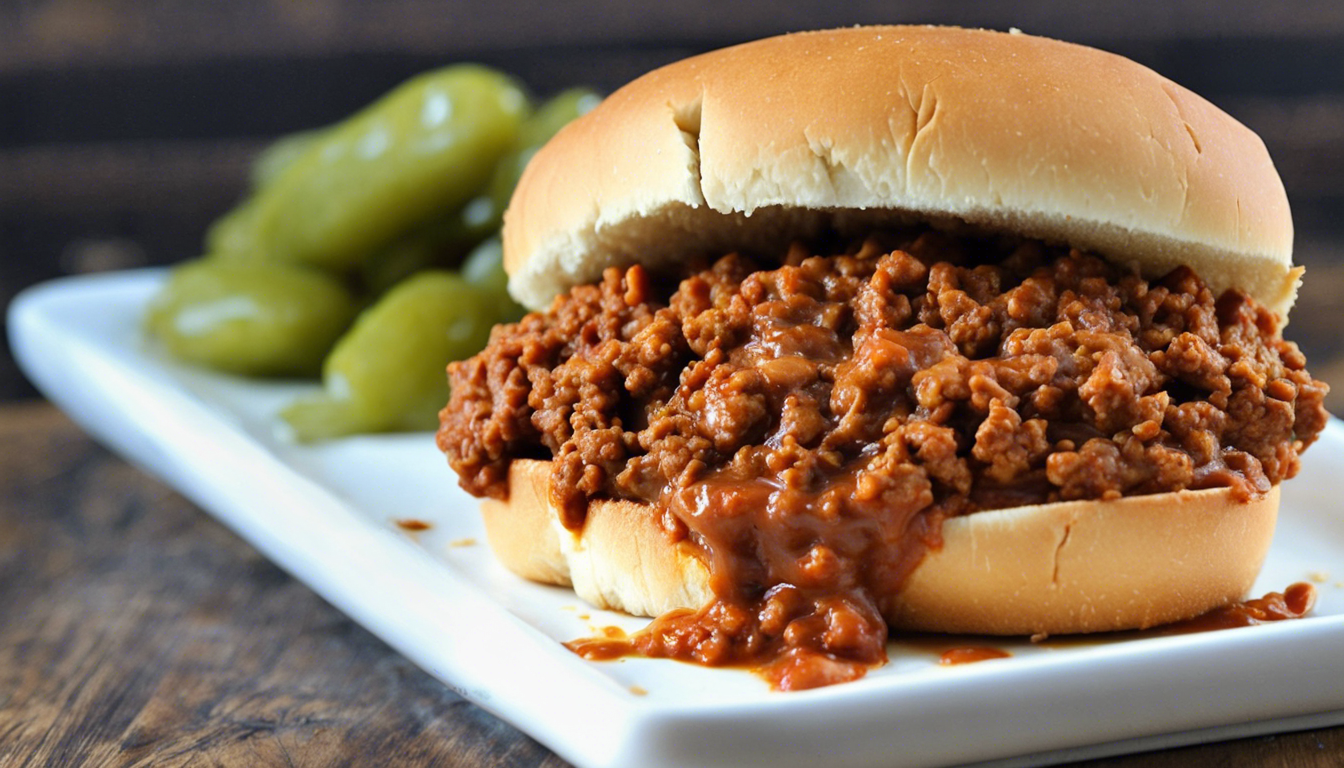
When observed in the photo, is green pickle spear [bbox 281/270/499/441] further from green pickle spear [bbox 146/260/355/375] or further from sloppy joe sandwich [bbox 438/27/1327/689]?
sloppy joe sandwich [bbox 438/27/1327/689]

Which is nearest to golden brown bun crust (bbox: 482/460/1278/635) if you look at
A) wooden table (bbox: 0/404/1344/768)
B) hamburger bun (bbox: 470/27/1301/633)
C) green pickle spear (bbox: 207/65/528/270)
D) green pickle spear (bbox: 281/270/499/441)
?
hamburger bun (bbox: 470/27/1301/633)

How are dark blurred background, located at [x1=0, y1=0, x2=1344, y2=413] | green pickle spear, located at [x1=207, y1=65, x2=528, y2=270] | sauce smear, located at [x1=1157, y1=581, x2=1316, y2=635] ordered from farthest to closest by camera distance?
dark blurred background, located at [x1=0, y1=0, x2=1344, y2=413]
green pickle spear, located at [x1=207, y1=65, x2=528, y2=270]
sauce smear, located at [x1=1157, y1=581, x2=1316, y2=635]

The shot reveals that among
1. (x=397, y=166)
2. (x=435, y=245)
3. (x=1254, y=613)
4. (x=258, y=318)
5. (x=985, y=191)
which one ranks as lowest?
(x=258, y=318)

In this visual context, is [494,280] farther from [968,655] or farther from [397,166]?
[968,655]

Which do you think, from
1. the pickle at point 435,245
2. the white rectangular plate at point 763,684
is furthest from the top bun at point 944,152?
the pickle at point 435,245

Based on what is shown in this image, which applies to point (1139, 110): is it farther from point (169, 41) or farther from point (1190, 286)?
point (169, 41)

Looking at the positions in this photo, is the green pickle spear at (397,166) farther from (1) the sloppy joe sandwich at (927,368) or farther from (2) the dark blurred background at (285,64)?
(2) the dark blurred background at (285,64)

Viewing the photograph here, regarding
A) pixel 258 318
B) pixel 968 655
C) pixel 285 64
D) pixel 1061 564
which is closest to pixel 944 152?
pixel 1061 564
